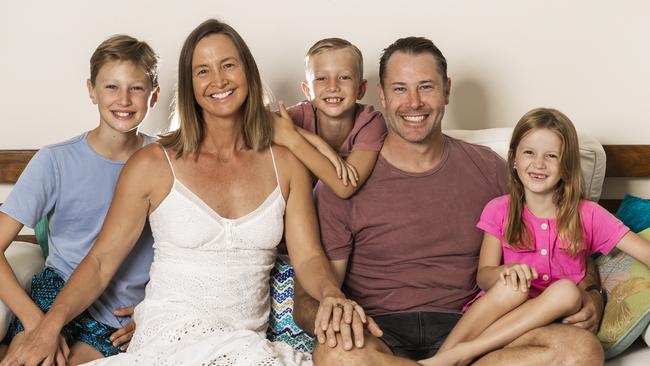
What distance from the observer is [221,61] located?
211 centimetres

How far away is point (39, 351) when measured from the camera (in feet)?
6.36

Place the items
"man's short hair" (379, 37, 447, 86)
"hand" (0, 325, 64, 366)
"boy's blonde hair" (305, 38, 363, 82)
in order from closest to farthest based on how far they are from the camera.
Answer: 1. "hand" (0, 325, 64, 366)
2. "man's short hair" (379, 37, 447, 86)
3. "boy's blonde hair" (305, 38, 363, 82)

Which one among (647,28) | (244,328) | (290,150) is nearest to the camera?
(244,328)

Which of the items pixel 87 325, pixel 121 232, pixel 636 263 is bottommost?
pixel 87 325

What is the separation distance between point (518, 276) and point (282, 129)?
0.77 meters

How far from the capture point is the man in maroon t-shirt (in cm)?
219

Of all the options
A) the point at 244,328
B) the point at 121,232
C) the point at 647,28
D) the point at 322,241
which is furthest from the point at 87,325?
the point at 647,28

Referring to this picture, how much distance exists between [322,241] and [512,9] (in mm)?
1113

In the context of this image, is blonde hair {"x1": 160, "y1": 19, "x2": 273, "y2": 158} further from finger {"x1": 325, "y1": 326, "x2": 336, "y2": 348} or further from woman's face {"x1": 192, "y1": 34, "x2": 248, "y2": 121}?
finger {"x1": 325, "y1": 326, "x2": 336, "y2": 348}

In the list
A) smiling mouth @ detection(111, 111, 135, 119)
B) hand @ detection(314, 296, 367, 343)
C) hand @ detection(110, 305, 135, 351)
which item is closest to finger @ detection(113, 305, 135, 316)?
hand @ detection(110, 305, 135, 351)

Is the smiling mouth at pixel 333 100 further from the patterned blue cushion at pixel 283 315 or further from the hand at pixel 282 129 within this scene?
the patterned blue cushion at pixel 283 315

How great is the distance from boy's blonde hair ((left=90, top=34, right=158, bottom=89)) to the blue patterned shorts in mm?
603

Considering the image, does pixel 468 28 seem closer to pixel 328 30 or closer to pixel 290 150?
pixel 328 30

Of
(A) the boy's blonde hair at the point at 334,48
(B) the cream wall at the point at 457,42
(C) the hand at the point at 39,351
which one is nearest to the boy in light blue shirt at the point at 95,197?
(C) the hand at the point at 39,351
